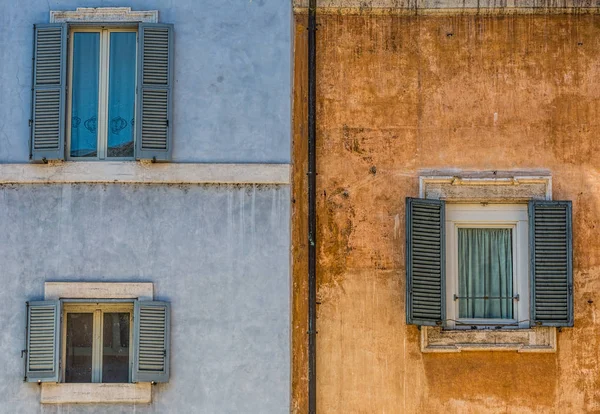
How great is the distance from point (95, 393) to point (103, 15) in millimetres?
4377

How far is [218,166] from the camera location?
10859 mm

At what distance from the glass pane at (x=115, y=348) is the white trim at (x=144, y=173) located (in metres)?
1.60

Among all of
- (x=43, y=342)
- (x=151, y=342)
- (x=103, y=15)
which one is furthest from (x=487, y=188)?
(x=43, y=342)

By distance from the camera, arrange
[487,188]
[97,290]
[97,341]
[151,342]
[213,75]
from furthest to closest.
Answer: [213,75]
[487,188]
[97,341]
[97,290]
[151,342]

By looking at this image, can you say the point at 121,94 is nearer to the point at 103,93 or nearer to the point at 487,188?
the point at 103,93

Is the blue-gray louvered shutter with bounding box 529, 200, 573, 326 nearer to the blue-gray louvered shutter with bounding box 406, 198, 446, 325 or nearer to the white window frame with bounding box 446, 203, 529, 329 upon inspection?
the white window frame with bounding box 446, 203, 529, 329

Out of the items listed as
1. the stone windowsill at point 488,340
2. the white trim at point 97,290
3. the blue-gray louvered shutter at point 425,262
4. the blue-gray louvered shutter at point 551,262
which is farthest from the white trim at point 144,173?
the blue-gray louvered shutter at point 551,262

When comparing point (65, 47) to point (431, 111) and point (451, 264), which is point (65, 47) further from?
point (451, 264)

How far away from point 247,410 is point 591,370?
13.0ft

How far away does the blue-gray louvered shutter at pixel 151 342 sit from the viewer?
10.5 m

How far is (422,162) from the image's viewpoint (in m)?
11.0

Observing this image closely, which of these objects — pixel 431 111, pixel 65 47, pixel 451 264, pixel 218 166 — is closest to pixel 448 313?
pixel 451 264

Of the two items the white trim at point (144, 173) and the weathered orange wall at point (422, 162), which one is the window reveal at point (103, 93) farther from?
the weathered orange wall at point (422, 162)

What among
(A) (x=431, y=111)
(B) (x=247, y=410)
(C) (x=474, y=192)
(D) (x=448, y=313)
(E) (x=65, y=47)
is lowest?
(B) (x=247, y=410)
